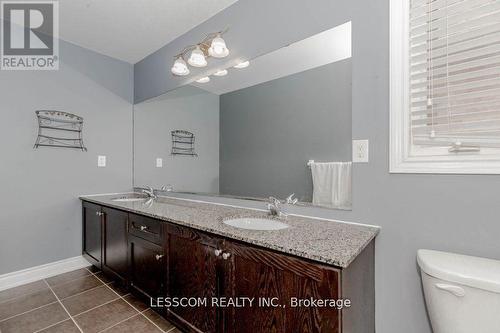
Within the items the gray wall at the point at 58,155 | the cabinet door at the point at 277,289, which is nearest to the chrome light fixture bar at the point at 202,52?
the gray wall at the point at 58,155

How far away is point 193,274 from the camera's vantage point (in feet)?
4.23

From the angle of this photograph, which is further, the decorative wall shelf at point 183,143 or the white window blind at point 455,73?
the decorative wall shelf at point 183,143

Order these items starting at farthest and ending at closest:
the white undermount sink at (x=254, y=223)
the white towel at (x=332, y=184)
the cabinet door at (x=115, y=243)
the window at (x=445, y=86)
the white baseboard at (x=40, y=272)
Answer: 1. the white baseboard at (x=40, y=272)
2. the cabinet door at (x=115, y=243)
3. the white undermount sink at (x=254, y=223)
4. the white towel at (x=332, y=184)
5. the window at (x=445, y=86)

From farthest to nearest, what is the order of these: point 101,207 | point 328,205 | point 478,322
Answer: point 101,207 < point 328,205 < point 478,322

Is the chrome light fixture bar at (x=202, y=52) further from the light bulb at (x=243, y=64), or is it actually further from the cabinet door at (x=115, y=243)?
the cabinet door at (x=115, y=243)

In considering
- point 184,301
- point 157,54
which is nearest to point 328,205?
point 184,301

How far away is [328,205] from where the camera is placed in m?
1.34

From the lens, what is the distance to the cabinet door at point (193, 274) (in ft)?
3.92

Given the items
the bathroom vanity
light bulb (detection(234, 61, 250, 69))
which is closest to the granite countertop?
the bathroom vanity

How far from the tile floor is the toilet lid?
1.42 meters

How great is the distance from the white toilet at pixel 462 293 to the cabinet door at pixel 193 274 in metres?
0.87

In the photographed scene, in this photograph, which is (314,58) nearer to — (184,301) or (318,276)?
(318,276)

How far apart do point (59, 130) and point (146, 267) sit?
160 cm

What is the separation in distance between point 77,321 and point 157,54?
233 cm
